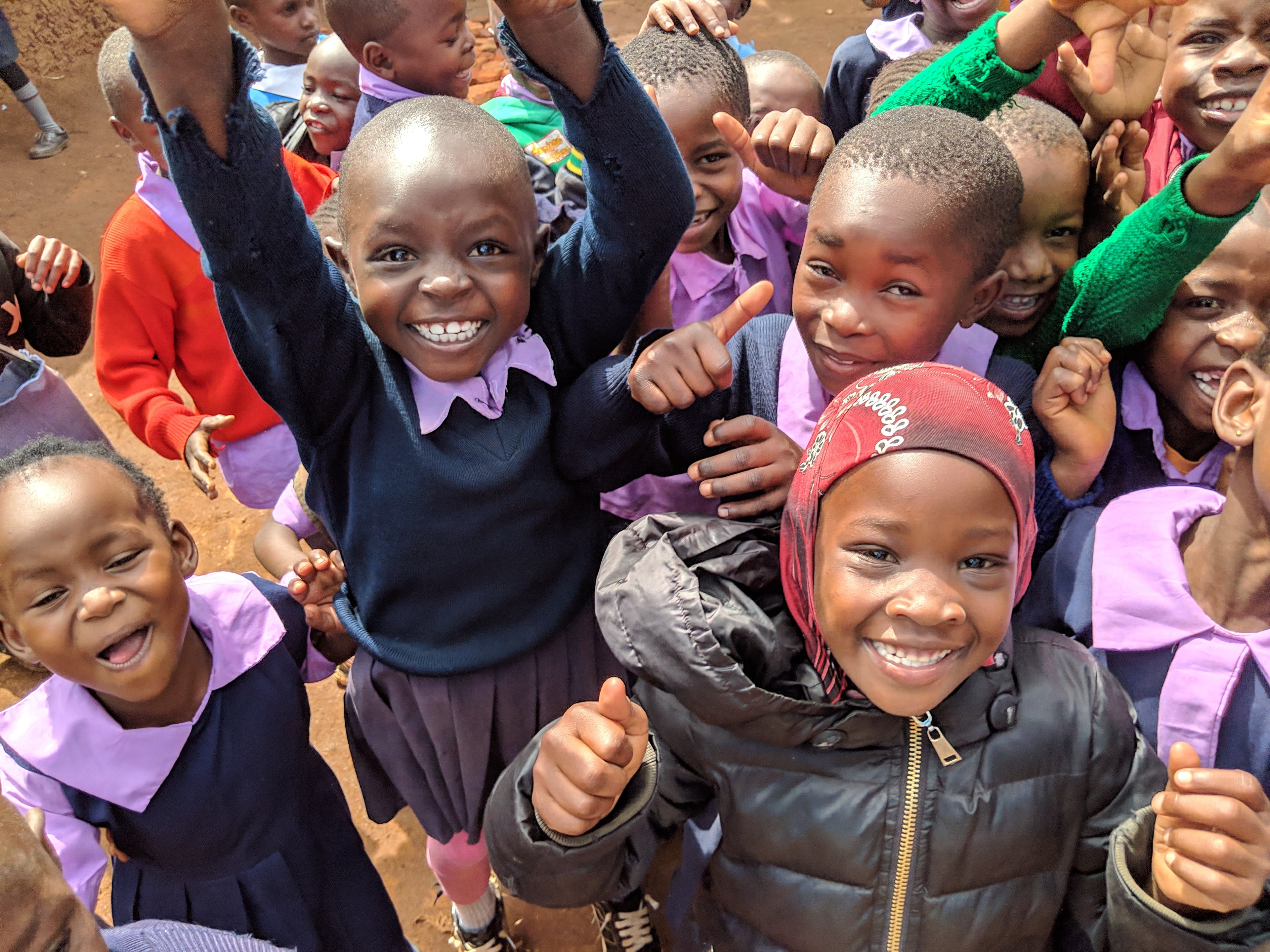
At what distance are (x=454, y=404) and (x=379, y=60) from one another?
1355mm

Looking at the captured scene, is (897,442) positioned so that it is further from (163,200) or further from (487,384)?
(163,200)

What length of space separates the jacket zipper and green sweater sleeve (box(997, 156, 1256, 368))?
86 centimetres

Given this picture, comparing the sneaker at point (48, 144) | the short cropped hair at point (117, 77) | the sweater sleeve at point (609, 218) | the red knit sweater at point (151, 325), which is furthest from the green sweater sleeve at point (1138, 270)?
the sneaker at point (48, 144)

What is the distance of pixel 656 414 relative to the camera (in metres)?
1.49

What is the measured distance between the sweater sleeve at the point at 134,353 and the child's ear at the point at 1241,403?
6.80 feet

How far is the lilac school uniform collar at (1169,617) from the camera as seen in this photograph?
1.28m

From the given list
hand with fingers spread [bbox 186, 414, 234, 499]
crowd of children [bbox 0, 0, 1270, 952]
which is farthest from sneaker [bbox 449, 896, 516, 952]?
hand with fingers spread [bbox 186, 414, 234, 499]

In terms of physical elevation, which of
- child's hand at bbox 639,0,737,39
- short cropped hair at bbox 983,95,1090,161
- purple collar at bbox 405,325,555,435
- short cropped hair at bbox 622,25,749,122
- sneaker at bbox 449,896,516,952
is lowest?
sneaker at bbox 449,896,516,952

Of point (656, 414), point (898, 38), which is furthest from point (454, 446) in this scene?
point (898, 38)

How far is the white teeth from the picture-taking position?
44.5 inches

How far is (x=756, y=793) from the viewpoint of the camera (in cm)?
126

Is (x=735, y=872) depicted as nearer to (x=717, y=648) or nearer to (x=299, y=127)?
(x=717, y=648)

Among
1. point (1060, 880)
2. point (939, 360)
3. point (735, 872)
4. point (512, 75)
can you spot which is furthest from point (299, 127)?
point (1060, 880)

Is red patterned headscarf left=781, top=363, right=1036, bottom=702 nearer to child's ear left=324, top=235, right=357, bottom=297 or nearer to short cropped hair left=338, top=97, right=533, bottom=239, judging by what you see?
short cropped hair left=338, top=97, right=533, bottom=239
